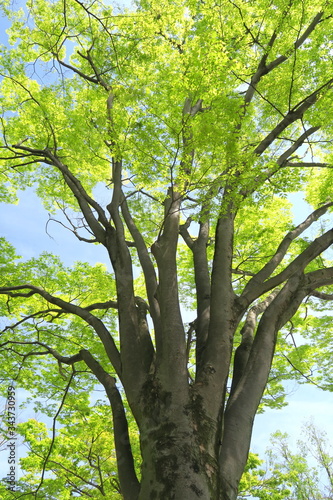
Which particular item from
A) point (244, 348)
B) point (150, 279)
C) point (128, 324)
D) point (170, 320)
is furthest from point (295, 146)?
point (128, 324)

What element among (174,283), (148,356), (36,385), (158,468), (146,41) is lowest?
(158,468)

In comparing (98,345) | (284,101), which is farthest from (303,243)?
(98,345)

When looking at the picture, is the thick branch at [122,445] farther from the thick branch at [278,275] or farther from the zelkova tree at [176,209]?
the thick branch at [278,275]

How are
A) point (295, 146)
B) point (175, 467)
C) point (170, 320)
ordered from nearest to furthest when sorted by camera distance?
point (175, 467) → point (170, 320) → point (295, 146)

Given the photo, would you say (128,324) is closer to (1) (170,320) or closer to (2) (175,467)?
(1) (170,320)

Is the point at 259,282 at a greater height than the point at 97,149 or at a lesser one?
lesser

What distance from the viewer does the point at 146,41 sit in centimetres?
573

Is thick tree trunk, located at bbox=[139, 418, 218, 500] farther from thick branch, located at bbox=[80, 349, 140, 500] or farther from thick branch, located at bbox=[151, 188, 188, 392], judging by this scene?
thick branch, located at bbox=[80, 349, 140, 500]

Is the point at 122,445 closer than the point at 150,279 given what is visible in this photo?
Yes

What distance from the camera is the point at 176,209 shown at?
458 cm

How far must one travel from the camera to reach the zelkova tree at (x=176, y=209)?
305 centimetres

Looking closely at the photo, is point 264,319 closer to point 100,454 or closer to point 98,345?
point 98,345

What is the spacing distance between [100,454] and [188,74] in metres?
9.24

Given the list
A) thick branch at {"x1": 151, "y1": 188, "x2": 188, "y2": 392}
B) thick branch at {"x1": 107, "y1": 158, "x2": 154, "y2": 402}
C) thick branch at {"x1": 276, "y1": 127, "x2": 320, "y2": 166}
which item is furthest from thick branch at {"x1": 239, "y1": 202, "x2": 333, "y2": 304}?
thick branch at {"x1": 276, "y1": 127, "x2": 320, "y2": 166}
